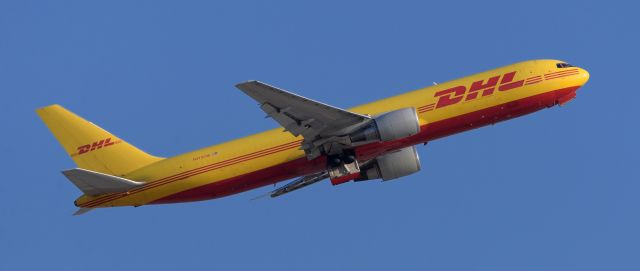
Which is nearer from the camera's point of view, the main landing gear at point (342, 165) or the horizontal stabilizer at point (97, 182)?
the horizontal stabilizer at point (97, 182)

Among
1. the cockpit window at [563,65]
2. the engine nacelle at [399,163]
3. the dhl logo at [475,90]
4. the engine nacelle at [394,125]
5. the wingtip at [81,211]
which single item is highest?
the cockpit window at [563,65]

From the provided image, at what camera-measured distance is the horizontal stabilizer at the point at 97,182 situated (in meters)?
54.2

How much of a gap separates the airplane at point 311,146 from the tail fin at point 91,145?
0.20ft

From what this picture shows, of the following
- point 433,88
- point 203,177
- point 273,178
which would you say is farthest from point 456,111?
point 203,177

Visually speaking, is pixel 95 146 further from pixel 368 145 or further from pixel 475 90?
pixel 475 90

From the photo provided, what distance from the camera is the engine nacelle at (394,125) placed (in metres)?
53.3

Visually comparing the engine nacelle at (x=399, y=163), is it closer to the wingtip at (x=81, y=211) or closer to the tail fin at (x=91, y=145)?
the tail fin at (x=91, y=145)

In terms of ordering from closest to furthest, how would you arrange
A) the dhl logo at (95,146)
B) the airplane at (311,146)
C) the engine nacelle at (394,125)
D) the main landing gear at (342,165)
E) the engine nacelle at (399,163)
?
the engine nacelle at (394,125), the airplane at (311,146), the main landing gear at (342,165), the dhl logo at (95,146), the engine nacelle at (399,163)

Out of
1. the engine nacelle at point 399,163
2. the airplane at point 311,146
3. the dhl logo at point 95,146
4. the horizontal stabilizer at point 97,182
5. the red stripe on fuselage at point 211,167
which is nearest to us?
the horizontal stabilizer at point 97,182

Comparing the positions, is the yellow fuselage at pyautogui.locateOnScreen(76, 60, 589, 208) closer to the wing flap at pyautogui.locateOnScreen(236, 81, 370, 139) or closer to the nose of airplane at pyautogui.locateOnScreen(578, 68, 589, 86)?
the nose of airplane at pyautogui.locateOnScreen(578, 68, 589, 86)

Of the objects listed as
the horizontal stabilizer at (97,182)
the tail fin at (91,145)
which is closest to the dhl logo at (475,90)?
the tail fin at (91,145)

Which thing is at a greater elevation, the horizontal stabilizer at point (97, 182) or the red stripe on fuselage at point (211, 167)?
the red stripe on fuselage at point (211, 167)

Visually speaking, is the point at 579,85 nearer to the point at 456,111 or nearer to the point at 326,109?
the point at 456,111

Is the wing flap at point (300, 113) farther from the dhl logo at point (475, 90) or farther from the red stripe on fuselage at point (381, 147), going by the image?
the dhl logo at point (475, 90)
